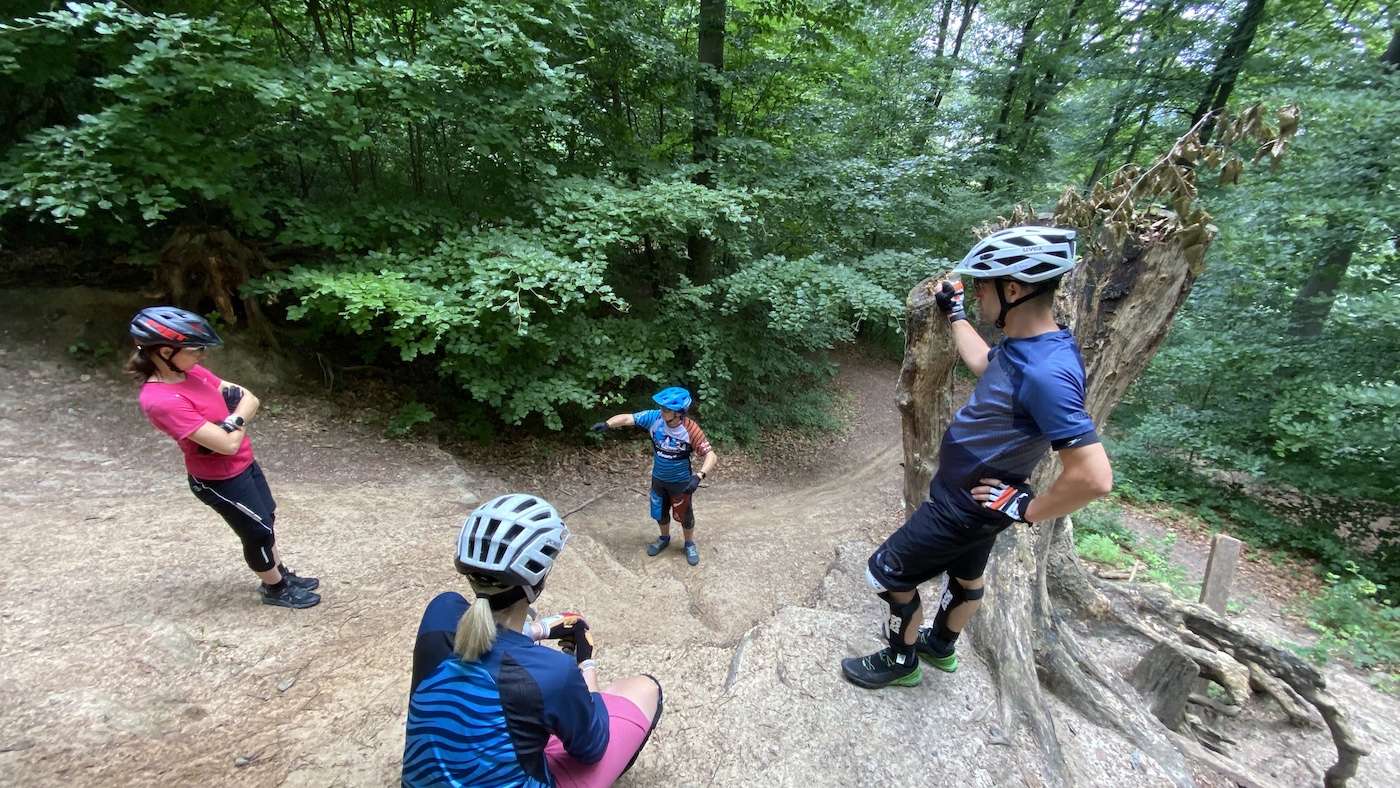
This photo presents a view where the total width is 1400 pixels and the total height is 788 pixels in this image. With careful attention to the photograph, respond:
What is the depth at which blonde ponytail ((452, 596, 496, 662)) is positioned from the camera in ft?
5.39

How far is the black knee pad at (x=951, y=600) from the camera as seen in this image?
109 inches

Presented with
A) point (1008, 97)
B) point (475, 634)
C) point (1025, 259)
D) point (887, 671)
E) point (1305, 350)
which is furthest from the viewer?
point (1008, 97)

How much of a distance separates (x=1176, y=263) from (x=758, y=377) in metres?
7.53

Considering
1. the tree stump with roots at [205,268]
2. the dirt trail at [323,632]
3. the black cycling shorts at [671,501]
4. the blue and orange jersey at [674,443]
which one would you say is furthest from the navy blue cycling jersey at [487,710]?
the tree stump with roots at [205,268]

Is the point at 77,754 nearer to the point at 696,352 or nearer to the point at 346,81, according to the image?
the point at 346,81

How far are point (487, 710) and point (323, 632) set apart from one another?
2.61 metres

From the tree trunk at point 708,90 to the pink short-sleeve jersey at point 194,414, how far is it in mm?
6212

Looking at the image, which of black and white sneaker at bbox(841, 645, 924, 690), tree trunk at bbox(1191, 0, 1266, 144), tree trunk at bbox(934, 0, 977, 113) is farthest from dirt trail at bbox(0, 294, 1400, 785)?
tree trunk at bbox(934, 0, 977, 113)

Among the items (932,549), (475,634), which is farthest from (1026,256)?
(475,634)

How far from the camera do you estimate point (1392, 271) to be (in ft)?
24.6

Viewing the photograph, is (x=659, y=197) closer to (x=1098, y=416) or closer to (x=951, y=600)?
(x=1098, y=416)

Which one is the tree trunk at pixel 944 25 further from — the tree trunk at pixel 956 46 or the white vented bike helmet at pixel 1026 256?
the white vented bike helmet at pixel 1026 256

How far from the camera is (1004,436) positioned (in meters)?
2.26

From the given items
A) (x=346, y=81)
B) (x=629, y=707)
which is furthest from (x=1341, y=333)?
(x=346, y=81)
